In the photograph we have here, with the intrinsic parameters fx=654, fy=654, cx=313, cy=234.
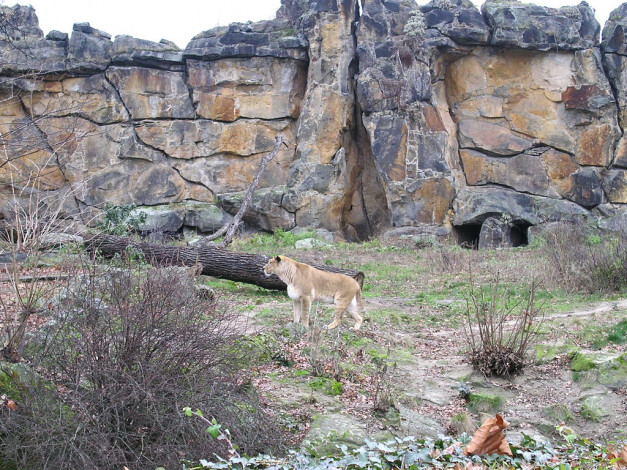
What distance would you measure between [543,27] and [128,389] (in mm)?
23807

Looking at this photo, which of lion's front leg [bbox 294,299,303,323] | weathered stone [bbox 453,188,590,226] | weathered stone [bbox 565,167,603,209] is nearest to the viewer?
lion's front leg [bbox 294,299,303,323]

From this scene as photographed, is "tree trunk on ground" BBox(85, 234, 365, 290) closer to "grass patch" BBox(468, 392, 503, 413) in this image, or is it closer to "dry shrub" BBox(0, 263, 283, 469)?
"grass patch" BBox(468, 392, 503, 413)

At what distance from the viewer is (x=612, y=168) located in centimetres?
2452

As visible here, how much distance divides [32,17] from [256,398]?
2687 centimetres

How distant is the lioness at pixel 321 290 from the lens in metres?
10.1

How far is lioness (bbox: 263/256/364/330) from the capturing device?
10.1 meters

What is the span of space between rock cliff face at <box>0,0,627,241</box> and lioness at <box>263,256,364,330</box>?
48.4 feet

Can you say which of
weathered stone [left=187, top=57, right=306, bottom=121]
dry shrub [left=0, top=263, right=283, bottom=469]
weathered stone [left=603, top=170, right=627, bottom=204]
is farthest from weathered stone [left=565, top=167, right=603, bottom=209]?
dry shrub [left=0, top=263, right=283, bottom=469]

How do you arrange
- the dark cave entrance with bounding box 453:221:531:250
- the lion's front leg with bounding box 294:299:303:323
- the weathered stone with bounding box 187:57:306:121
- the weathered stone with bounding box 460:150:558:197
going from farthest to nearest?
the weathered stone with bounding box 187:57:306:121, the dark cave entrance with bounding box 453:221:531:250, the weathered stone with bounding box 460:150:558:197, the lion's front leg with bounding box 294:299:303:323

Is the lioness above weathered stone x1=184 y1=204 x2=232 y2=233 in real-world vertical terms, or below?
above

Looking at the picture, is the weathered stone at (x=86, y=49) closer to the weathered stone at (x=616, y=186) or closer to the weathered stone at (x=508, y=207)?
the weathered stone at (x=508, y=207)

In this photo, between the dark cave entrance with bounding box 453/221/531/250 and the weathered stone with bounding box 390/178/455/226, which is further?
the dark cave entrance with bounding box 453/221/531/250

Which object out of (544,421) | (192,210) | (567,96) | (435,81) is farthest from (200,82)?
(544,421)

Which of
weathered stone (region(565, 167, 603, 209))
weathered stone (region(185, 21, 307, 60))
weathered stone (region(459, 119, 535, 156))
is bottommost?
weathered stone (region(565, 167, 603, 209))
